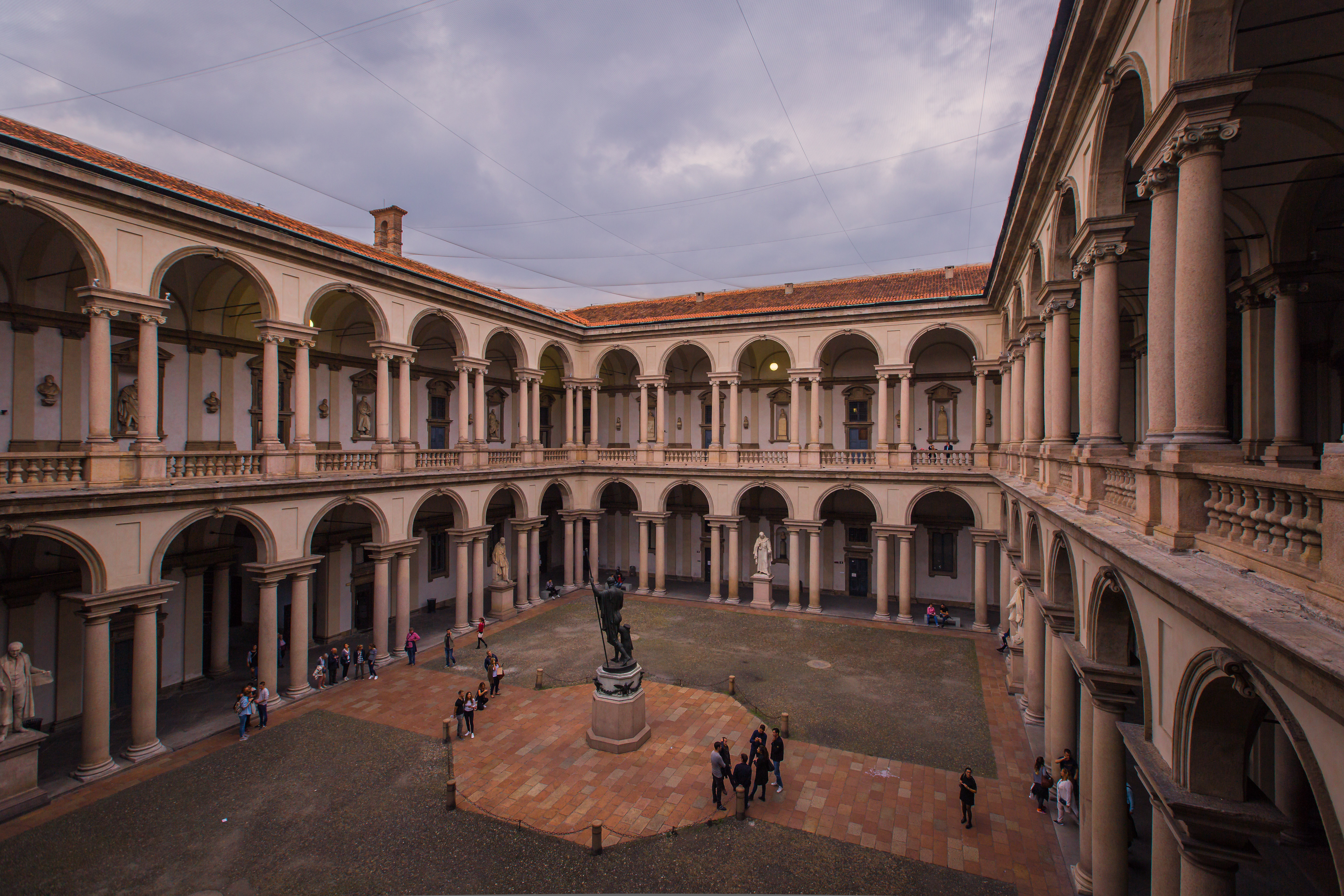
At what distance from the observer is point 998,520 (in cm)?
2306

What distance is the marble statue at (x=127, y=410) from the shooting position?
16188 millimetres

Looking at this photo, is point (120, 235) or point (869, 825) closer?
point (869, 825)

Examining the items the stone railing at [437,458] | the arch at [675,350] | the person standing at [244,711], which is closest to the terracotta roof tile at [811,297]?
the arch at [675,350]

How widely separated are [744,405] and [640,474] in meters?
6.52

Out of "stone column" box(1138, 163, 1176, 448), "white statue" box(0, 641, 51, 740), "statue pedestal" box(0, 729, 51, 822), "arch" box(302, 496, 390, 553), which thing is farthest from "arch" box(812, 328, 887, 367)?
"statue pedestal" box(0, 729, 51, 822)

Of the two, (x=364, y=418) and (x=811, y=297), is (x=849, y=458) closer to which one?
(x=811, y=297)

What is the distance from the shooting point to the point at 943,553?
91.1 feet

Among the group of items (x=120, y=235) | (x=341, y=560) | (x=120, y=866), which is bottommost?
(x=120, y=866)

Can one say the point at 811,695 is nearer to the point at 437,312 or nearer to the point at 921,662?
the point at 921,662

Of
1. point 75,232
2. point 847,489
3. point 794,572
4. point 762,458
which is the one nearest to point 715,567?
point 794,572

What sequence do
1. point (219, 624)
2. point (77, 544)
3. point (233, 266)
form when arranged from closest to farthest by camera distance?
point (77, 544) → point (233, 266) → point (219, 624)

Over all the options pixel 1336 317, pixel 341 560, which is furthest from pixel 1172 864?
pixel 341 560

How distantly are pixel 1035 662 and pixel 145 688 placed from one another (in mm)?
20407

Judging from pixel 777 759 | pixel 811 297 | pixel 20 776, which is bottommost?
pixel 20 776
